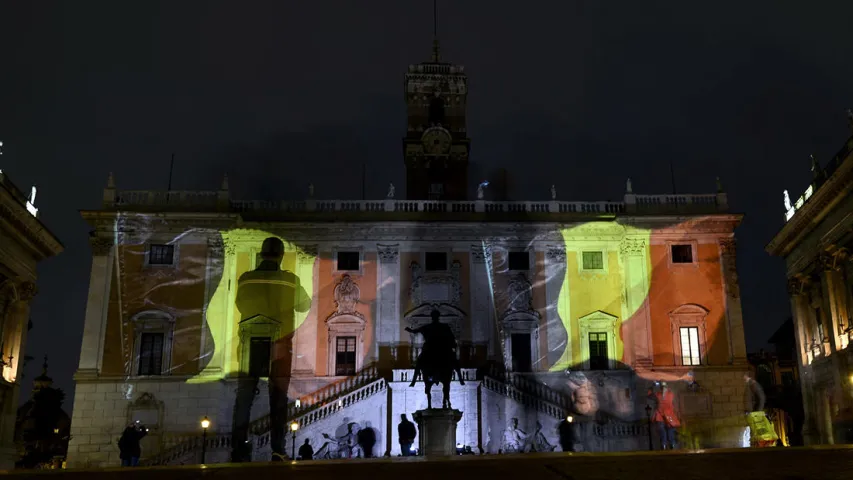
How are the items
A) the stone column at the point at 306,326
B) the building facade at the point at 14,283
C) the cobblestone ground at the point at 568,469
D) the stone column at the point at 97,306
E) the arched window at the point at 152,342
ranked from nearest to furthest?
the cobblestone ground at the point at 568,469 < the building facade at the point at 14,283 < the stone column at the point at 97,306 < the arched window at the point at 152,342 < the stone column at the point at 306,326

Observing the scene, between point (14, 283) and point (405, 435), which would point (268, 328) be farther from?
point (14, 283)

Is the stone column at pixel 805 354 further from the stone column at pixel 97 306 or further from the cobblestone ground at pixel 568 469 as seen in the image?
the stone column at pixel 97 306

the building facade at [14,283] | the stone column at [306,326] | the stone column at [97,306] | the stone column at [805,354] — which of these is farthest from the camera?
the stone column at [306,326]

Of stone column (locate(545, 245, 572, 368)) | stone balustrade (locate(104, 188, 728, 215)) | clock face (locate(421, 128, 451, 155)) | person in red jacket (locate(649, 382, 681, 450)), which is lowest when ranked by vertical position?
person in red jacket (locate(649, 382, 681, 450))

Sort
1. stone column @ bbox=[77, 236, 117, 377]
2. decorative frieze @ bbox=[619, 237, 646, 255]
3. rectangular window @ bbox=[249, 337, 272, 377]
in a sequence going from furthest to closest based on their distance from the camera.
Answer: decorative frieze @ bbox=[619, 237, 646, 255], rectangular window @ bbox=[249, 337, 272, 377], stone column @ bbox=[77, 236, 117, 377]

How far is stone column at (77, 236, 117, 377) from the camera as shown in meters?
35.7

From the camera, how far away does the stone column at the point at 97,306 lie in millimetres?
35688

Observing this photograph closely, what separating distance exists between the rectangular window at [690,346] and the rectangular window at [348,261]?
51.8 ft

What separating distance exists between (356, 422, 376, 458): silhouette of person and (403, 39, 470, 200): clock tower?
57.0 ft

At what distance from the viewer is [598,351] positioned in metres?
37.2

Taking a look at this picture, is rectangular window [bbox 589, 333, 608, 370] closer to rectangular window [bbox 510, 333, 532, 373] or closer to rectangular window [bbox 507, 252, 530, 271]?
rectangular window [bbox 510, 333, 532, 373]

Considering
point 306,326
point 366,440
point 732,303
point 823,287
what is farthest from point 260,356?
point 823,287

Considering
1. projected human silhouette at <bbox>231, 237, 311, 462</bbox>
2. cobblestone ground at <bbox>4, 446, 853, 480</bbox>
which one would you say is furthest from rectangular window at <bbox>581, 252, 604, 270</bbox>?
cobblestone ground at <bbox>4, 446, 853, 480</bbox>

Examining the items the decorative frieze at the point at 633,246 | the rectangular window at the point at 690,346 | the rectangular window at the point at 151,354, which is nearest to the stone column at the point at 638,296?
the decorative frieze at the point at 633,246
